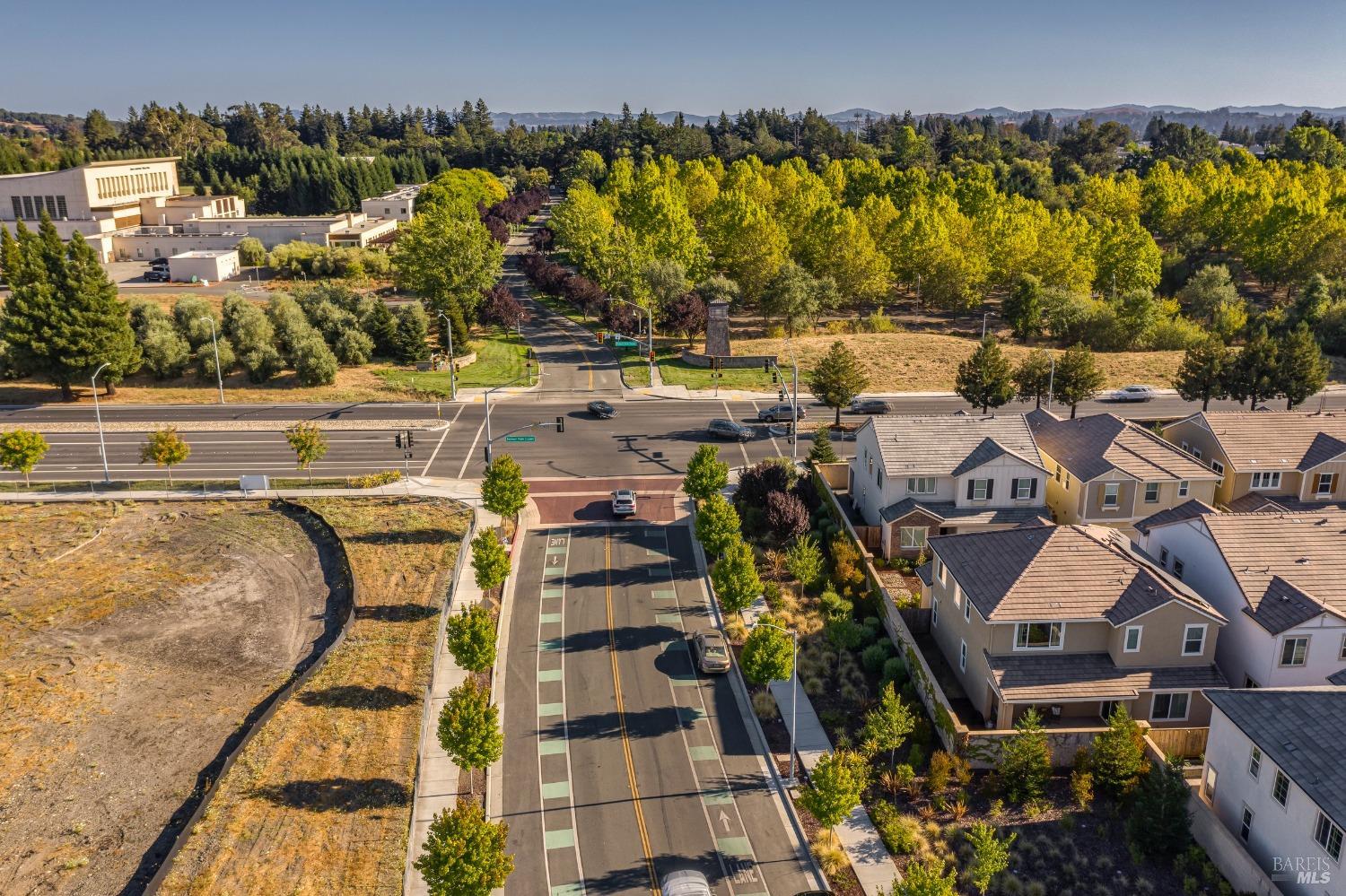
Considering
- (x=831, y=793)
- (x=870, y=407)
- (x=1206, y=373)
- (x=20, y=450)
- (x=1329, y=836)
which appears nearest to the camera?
(x=1329, y=836)

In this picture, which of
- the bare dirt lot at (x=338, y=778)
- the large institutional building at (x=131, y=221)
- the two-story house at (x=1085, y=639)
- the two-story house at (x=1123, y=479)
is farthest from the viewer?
the large institutional building at (x=131, y=221)

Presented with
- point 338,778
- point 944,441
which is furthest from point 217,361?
point 944,441

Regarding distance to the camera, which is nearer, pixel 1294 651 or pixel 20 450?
pixel 1294 651

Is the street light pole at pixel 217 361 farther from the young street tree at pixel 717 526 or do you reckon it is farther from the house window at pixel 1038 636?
the house window at pixel 1038 636

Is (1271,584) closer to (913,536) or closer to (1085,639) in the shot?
(1085,639)

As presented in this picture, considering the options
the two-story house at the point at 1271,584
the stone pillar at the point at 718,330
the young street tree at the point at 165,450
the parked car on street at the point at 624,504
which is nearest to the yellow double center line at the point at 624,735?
the parked car on street at the point at 624,504

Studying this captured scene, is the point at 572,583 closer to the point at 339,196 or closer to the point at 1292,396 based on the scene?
the point at 1292,396

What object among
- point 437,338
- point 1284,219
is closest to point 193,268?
point 437,338
